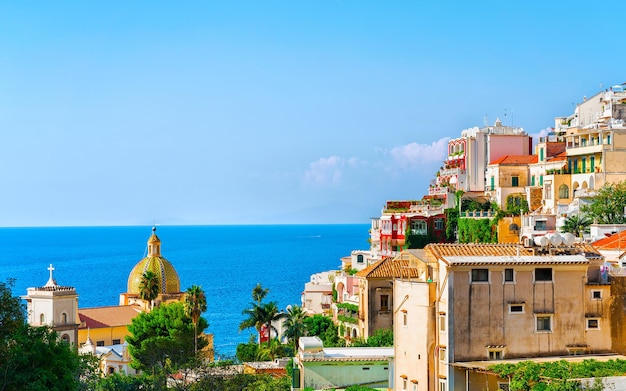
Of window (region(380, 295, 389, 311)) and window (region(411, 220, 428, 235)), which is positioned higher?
window (region(411, 220, 428, 235))

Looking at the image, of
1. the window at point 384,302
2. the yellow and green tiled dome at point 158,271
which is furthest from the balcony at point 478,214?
the yellow and green tiled dome at point 158,271

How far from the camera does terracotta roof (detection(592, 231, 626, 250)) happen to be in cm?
4975

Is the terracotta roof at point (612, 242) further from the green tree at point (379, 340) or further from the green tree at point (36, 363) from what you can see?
the green tree at point (36, 363)

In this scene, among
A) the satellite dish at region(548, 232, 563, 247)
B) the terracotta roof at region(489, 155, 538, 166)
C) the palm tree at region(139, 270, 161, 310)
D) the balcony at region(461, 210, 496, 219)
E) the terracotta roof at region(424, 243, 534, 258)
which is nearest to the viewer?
the terracotta roof at region(424, 243, 534, 258)

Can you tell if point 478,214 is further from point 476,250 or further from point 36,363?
point 36,363

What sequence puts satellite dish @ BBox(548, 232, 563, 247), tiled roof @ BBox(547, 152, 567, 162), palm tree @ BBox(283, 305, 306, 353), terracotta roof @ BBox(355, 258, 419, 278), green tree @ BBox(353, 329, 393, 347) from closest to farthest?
1. satellite dish @ BBox(548, 232, 563, 247)
2. green tree @ BBox(353, 329, 393, 347)
3. terracotta roof @ BBox(355, 258, 419, 278)
4. palm tree @ BBox(283, 305, 306, 353)
5. tiled roof @ BBox(547, 152, 567, 162)

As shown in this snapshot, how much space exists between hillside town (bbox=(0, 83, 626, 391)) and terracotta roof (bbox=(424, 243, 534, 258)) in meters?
0.06

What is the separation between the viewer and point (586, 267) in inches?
1405

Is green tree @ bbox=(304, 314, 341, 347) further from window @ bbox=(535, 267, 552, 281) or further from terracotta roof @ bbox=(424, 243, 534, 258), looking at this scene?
window @ bbox=(535, 267, 552, 281)

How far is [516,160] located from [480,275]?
40.4m

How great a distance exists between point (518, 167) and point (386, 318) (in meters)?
21.9

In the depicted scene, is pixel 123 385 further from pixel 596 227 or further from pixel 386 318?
pixel 596 227

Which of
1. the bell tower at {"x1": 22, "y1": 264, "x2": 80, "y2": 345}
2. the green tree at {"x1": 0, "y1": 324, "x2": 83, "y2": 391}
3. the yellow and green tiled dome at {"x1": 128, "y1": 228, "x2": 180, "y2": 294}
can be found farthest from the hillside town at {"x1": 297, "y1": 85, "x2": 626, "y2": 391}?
the yellow and green tiled dome at {"x1": 128, "y1": 228, "x2": 180, "y2": 294}

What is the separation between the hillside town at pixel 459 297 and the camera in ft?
115
